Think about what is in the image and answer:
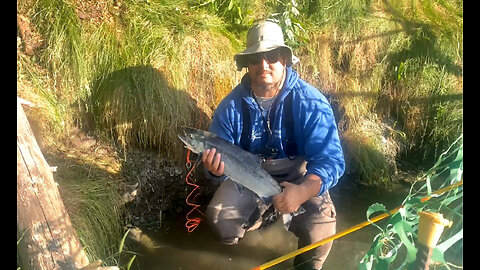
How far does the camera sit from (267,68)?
3.73 m

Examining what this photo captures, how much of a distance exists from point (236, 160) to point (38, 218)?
1.46 meters

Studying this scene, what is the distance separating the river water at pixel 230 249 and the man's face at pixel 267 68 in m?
1.73

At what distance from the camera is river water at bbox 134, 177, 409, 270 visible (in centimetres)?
419

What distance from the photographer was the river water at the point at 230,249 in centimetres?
419

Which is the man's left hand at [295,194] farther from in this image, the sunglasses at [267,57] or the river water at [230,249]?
the sunglasses at [267,57]

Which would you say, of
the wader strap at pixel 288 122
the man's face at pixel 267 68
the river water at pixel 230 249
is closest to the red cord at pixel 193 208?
the river water at pixel 230 249

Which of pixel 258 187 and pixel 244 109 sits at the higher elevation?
pixel 244 109

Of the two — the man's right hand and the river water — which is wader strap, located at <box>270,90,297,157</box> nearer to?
the man's right hand

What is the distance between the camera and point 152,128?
4.75 m

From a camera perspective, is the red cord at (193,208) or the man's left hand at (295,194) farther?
the red cord at (193,208)

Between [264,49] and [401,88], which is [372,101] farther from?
[264,49]

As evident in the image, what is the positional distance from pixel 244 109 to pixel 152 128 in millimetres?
1356

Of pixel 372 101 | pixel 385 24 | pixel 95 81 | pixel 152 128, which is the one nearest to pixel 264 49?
pixel 152 128

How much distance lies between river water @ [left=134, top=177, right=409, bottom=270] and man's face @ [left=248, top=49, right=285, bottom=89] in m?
1.73
